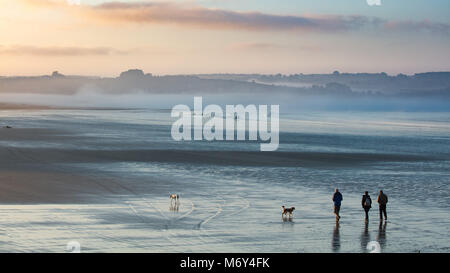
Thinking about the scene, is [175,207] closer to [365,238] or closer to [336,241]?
[336,241]

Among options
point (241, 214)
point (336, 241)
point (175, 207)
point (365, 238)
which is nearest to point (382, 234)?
point (365, 238)

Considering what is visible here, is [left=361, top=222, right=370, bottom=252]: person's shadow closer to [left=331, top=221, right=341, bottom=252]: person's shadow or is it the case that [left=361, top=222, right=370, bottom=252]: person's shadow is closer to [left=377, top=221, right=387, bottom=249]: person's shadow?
[left=377, top=221, right=387, bottom=249]: person's shadow

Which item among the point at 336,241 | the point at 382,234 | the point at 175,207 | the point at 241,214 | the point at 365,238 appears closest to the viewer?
the point at 336,241

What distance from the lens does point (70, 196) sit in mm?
34188

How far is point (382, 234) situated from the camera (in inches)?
986

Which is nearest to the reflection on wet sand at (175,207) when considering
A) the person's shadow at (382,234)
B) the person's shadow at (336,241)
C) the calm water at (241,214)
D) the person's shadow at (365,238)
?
the calm water at (241,214)

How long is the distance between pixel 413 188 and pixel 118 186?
15.7 metres

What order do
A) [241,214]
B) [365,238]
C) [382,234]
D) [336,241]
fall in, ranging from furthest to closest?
[241,214] < [382,234] < [365,238] < [336,241]

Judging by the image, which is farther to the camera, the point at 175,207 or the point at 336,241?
the point at 175,207

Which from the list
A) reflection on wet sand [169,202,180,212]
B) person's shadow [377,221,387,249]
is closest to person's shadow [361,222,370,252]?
person's shadow [377,221,387,249]

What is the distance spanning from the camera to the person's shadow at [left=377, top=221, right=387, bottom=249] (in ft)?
77.0
